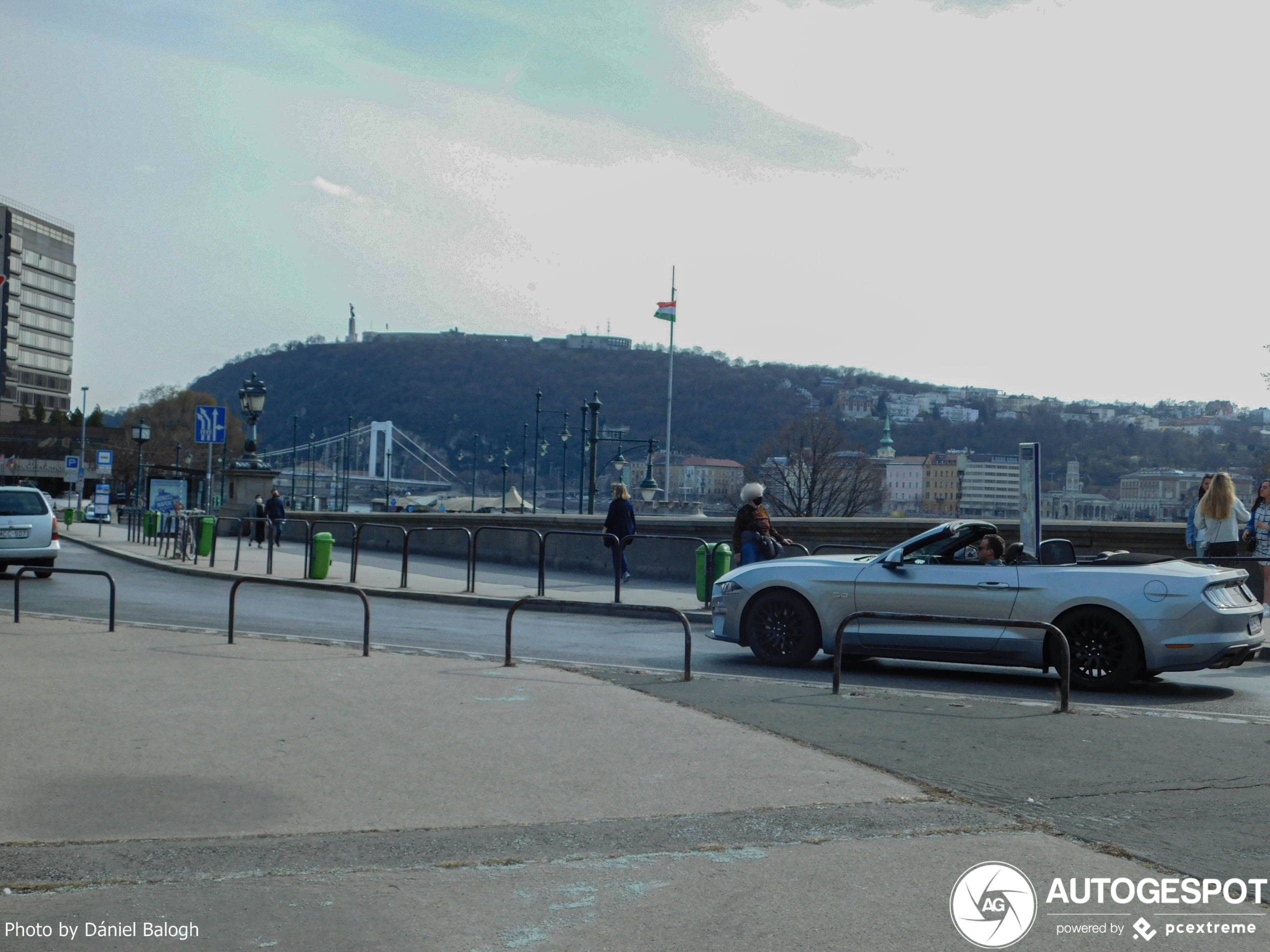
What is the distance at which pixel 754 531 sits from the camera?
17.0 m

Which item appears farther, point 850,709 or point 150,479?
point 150,479

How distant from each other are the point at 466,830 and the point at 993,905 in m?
2.30

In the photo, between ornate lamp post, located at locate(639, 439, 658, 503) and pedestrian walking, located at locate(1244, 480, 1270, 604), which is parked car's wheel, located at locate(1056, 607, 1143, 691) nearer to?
pedestrian walking, located at locate(1244, 480, 1270, 604)

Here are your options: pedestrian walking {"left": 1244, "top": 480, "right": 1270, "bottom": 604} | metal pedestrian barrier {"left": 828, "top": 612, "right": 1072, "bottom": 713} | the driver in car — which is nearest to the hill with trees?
pedestrian walking {"left": 1244, "top": 480, "right": 1270, "bottom": 604}

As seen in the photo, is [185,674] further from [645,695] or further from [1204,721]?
[1204,721]

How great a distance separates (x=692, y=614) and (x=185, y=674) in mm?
8040

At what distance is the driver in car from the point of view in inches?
445

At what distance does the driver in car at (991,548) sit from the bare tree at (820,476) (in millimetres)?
63066

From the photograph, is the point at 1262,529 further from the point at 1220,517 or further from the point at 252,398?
the point at 252,398

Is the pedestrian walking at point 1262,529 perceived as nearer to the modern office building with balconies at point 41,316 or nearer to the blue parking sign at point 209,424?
the blue parking sign at point 209,424

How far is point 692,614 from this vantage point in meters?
17.0

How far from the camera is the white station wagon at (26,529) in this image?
2158cm

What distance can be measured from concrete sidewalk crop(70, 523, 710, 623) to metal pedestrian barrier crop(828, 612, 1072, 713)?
17.6ft

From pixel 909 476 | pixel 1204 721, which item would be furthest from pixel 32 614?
pixel 909 476
